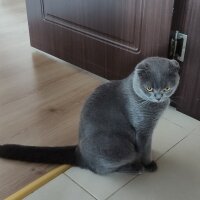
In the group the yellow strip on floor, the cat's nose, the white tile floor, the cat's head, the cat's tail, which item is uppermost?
the cat's head

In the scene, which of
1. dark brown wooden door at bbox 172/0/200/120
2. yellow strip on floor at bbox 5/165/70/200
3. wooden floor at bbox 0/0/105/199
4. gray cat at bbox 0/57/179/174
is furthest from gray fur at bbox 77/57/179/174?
dark brown wooden door at bbox 172/0/200/120

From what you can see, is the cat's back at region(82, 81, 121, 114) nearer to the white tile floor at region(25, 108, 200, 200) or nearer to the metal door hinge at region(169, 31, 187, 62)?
the white tile floor at region(25, 108, 200, 200)

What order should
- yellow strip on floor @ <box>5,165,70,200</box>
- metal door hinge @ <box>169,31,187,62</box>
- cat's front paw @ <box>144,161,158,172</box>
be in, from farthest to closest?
1. metal door hinge @ <box>169,31,187,62</box>
2. cat's front paw @ <box>144,161,158,172</box>
3. yellow strip on floor @ <box>5,165,70,200</box>

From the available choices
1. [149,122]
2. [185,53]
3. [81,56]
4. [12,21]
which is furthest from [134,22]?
[12,21]

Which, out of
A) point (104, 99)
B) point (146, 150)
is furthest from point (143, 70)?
point (146, 150)

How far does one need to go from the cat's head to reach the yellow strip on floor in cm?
42

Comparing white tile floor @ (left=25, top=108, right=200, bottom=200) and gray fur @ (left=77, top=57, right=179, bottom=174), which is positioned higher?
gray fur @ (left=77, top=57, right=179, bottom=174)

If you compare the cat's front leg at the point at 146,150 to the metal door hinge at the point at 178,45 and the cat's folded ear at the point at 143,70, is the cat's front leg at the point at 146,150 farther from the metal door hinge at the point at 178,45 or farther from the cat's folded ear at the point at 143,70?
the metal door hinge at the point at 178,45

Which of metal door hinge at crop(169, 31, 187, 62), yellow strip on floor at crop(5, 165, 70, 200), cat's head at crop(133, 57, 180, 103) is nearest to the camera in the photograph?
cat's head at crop(133, 57, 180, 103)

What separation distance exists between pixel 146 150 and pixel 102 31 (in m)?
0.68

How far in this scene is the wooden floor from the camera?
3.65ft

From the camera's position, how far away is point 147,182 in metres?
1.06

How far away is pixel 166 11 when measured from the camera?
3.92 feet

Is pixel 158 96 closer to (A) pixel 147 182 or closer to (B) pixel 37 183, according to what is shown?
(A) pixel 147 182
